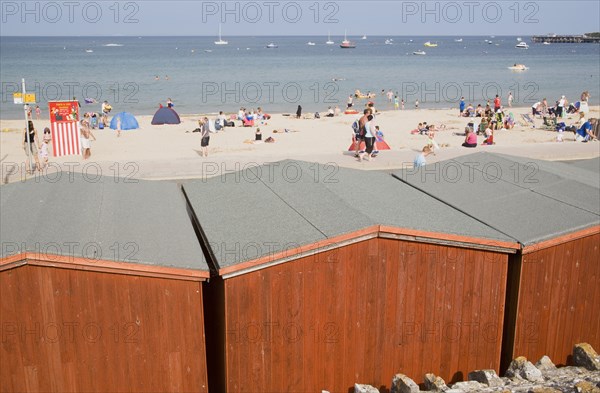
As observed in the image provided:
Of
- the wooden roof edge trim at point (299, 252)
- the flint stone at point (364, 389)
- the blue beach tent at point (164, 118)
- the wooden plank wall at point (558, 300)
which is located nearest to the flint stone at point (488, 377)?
the wooden plank wall at point (558, 300)

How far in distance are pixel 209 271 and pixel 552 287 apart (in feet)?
15.5

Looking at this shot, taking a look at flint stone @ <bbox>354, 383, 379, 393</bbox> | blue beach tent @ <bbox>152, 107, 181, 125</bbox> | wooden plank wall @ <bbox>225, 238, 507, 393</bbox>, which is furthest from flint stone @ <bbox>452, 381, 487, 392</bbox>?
blue beach tent @ <bbox>152, 107, 181, 125</bbox>

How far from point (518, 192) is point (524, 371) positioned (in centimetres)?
340

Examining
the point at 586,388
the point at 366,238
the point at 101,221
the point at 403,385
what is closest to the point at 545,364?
the point at 586,388

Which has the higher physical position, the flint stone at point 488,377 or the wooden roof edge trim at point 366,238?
the wooden roof edge trim at point 366,238

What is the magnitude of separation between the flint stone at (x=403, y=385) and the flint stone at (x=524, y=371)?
1382 millimetres

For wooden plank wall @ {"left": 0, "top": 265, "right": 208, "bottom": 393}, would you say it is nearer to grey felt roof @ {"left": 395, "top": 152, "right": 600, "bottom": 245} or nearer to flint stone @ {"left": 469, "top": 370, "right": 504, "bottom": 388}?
flint stone @ {"left": 469, "top": 370, "right": 504, "bottom": 388}

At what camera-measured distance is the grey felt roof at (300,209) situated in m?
8.55

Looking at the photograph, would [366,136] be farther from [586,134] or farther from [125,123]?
[125,123]

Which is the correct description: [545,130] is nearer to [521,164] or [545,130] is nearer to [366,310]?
[521,164]

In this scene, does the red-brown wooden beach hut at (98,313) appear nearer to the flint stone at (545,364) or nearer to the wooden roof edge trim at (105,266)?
the wooden roof edge trim at (105,266)

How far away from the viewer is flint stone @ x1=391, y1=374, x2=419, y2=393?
8.27 metres

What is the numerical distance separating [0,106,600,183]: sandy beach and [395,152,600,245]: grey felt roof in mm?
6651

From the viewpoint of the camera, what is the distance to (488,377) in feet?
28.2
